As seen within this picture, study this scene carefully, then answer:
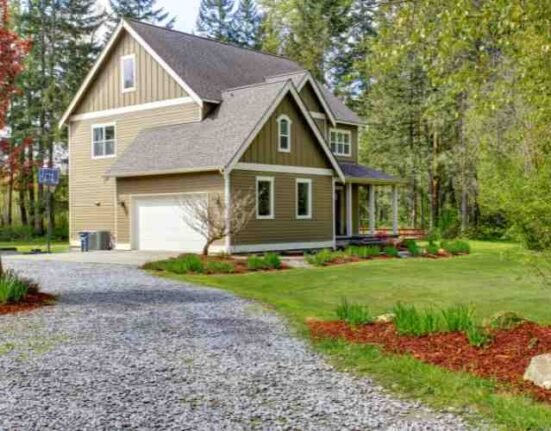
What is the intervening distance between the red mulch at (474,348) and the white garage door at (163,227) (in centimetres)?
1394

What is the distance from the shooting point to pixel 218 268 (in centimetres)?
1598

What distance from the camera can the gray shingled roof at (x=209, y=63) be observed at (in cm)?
2383

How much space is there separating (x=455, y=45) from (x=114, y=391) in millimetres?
4964

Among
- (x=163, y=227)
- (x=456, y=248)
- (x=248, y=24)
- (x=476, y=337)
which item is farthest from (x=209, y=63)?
(x=248, y=24)

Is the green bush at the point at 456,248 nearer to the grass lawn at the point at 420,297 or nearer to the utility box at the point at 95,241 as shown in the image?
the grass lawn at the point at 420,297

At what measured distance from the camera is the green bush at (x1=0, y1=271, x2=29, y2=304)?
941cm

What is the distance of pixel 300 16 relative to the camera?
44062 millimetres

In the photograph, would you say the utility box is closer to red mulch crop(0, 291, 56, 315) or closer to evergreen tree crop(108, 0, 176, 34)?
red mulch crop(0, 291, 56, 315)

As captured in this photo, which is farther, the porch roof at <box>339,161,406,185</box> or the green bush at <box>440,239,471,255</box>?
Answer: the porch roof at <box>339,161,406,185</box>

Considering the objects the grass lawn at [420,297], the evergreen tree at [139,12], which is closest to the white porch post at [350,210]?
the grass lawn at [420,297]

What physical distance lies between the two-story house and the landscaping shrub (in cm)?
415

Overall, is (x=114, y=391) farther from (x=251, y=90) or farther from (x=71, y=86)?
(x=71, y=86)

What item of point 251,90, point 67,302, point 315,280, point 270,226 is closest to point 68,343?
point 67,302

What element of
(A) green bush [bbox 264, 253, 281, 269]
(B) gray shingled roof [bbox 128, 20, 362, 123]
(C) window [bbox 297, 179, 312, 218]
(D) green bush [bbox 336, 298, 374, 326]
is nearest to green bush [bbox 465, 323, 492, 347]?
(D) green bush [bbox 336, 298, 374, 326]
